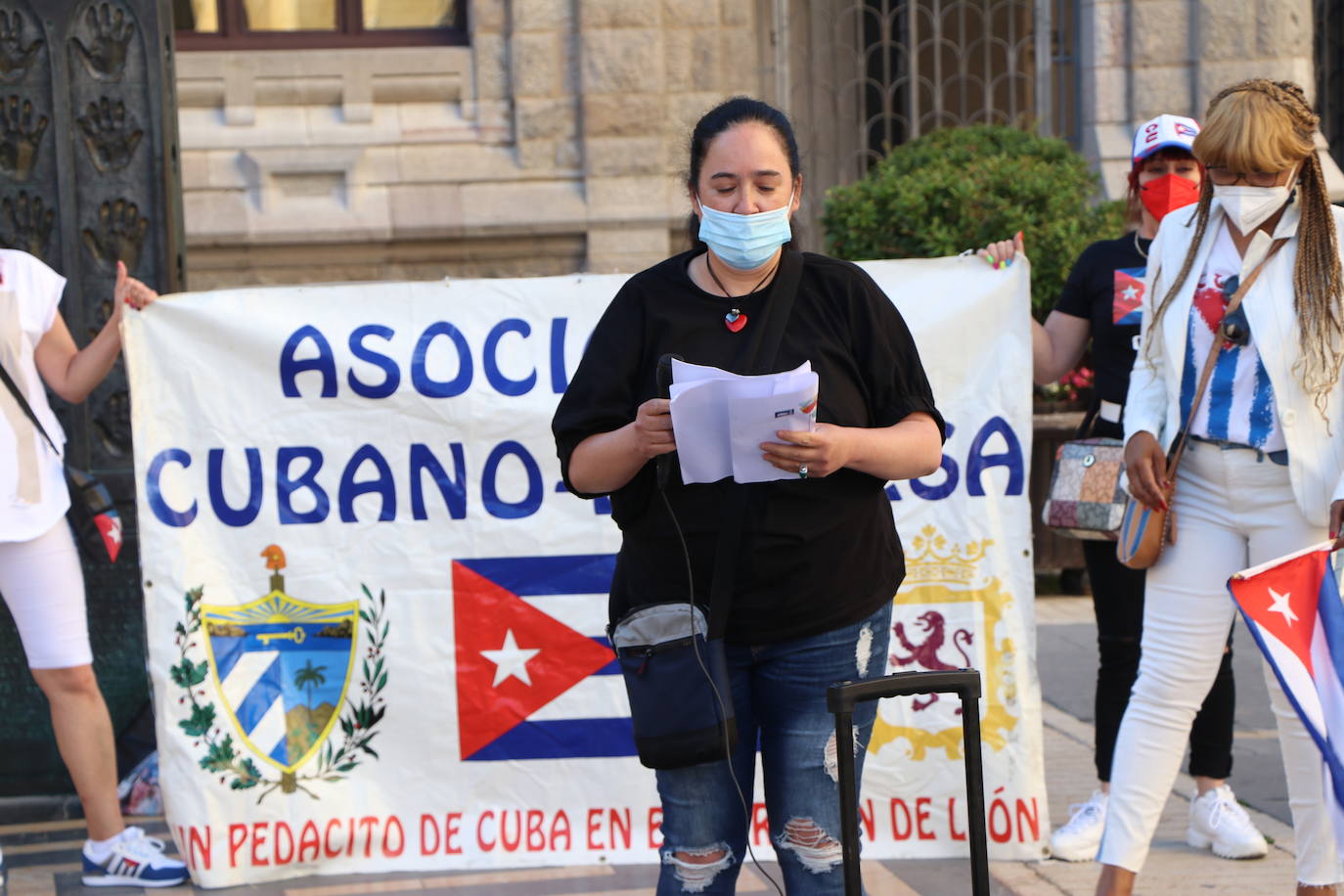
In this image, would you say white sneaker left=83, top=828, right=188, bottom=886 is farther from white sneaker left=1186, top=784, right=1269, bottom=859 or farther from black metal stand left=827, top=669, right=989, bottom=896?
white sneaker left=1186, top=784, right=1269, bottom=859

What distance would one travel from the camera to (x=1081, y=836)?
462 centimetres

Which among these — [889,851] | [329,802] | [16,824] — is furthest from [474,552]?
[16,824]

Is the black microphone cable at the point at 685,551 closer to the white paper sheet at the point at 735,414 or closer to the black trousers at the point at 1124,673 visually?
the white paper sheet at the point at 735,414

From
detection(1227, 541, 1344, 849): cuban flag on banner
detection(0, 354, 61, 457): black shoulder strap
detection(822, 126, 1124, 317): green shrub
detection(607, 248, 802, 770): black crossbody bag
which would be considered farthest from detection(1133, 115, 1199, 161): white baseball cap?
detection(822, 126, 1124, 317): green shrub

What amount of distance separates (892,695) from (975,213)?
6971 millimetres

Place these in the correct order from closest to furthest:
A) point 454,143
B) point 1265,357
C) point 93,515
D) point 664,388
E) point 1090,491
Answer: point 664,388
point 1265,357
point 1090,491
point 93,515
point 454,143

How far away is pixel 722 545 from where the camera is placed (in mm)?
2859

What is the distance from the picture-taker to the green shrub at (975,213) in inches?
362

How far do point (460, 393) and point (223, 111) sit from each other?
7264mm

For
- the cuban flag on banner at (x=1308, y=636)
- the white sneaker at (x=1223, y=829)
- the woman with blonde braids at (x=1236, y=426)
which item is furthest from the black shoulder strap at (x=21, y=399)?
the white sneaker at (x=1223, y=829)

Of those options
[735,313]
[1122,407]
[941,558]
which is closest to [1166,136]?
[1122,407]

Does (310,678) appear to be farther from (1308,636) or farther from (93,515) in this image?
(1308,636)

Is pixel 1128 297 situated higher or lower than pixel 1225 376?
higher

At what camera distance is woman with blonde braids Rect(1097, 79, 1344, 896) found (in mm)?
3668
